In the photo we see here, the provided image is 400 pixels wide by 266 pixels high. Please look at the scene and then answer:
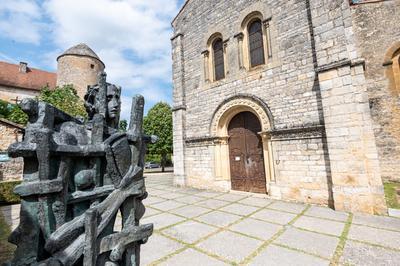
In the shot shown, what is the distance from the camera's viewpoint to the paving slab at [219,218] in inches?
178

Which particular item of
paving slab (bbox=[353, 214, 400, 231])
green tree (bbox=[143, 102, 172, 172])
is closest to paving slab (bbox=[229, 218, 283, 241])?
paving slab (bbox=[353, 214, 400, 231])

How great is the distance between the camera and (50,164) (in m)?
1.46

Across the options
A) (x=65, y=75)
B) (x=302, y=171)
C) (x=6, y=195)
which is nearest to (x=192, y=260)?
(x=302, y=171)

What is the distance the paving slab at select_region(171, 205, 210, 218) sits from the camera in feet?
17.1

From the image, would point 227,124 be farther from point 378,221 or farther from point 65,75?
point 65,75

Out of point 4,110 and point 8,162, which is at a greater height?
point 4,110

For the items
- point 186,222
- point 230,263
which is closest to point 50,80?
point 186,222

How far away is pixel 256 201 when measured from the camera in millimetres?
6398

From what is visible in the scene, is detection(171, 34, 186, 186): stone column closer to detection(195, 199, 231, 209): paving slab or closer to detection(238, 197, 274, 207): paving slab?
detection(195, 199, 231, 209): paving slab

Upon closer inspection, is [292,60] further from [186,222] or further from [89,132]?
[89,132]

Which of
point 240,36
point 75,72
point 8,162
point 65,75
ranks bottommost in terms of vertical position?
point 8,162

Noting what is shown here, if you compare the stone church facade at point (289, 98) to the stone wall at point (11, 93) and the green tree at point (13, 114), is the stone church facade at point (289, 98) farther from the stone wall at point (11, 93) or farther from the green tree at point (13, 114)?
the stone wall at point (11, 93)

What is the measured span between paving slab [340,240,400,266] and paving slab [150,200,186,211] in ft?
13.7

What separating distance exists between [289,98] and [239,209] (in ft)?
12.8
